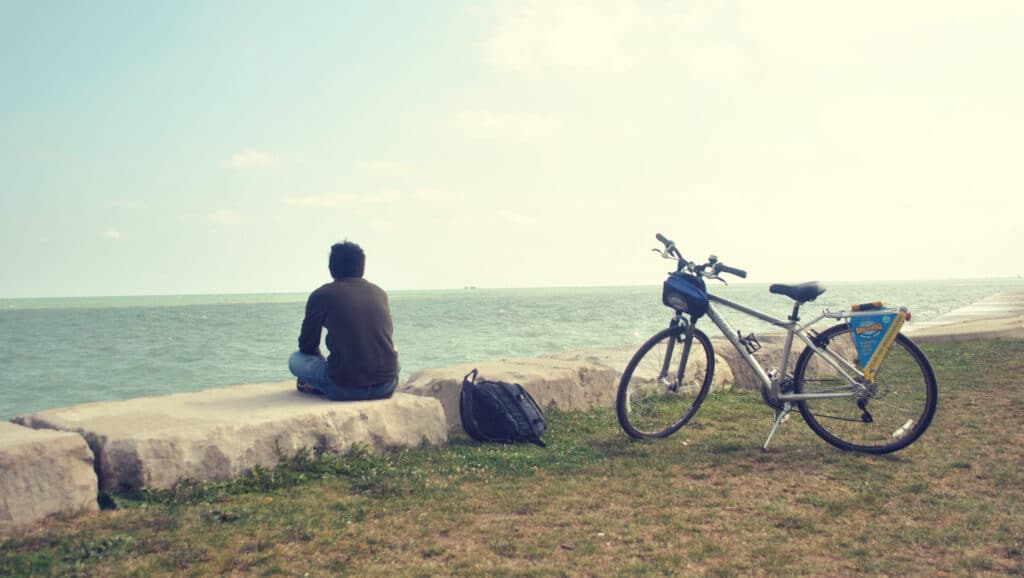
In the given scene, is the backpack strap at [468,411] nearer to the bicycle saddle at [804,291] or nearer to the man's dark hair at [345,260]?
the man's dark hair at [345,260]

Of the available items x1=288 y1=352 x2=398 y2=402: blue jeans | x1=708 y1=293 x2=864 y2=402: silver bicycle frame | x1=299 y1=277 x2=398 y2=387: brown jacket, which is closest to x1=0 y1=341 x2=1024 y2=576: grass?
x1=708 y1=293 x2=864 y2=402: silver bicycle frame

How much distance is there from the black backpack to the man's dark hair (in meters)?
1.50

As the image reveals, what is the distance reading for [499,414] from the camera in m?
6.01

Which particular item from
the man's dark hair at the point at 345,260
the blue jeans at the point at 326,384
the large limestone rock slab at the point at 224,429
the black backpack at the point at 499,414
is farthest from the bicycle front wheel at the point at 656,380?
the man's dark hair at the point at 345,260

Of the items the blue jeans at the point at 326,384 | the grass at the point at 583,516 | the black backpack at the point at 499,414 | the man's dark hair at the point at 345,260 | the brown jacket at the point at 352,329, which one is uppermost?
the man's dark hair at the point at 345,260

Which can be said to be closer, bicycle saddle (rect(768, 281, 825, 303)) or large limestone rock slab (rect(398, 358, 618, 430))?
bicycle saddle (rect(768, 281, 825, 303))

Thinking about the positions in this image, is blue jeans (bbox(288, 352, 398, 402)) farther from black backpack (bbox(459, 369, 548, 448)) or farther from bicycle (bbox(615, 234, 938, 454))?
Answer: bicycle (bbox(615, 234, 938, 454))

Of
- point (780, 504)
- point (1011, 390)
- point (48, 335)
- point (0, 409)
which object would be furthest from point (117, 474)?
point (48, 335)

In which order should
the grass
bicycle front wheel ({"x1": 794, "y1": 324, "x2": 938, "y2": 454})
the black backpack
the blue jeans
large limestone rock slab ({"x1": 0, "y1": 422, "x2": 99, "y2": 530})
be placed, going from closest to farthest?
1. the grass
2. large limestone rock slab ({"x1": 0, "y1": 422, "x2": 99, "y2": 530})
3. bicycle front wheel ({"x1": 794, "y1": 324, "x2": 938, "y2": 454})
4. the blue jeans
5. the black backpack

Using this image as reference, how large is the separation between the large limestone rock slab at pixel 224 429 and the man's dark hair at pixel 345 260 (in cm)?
112

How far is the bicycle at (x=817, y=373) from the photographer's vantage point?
548 centimetres

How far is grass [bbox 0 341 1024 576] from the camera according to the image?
334 centimetres

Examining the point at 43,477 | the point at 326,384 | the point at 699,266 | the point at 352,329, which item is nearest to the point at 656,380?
the point at 699,266

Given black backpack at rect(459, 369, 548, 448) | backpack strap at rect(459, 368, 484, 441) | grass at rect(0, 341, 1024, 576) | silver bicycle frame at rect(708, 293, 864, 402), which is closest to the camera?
grass at rect(0, 341, 1024, 576)
